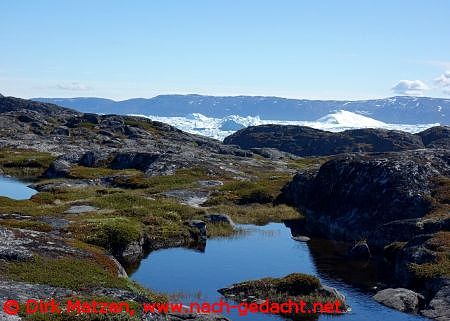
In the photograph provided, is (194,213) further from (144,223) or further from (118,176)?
(118,176)

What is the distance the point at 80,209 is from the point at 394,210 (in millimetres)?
34887

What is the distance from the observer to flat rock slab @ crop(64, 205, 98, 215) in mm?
57875

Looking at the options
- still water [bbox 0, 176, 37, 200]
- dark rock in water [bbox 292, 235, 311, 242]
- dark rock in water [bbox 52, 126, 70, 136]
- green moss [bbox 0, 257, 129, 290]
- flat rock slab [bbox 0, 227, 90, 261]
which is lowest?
still water [bbox 0, 176, 37, 200]

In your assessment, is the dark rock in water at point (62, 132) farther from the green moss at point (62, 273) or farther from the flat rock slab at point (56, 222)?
the green moss at point (62, 273)

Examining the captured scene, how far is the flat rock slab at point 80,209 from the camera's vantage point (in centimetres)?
5788

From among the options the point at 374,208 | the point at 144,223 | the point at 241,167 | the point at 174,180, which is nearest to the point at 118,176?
the point at 174,180

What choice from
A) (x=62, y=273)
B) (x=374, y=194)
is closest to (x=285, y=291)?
(x=62, y=273)

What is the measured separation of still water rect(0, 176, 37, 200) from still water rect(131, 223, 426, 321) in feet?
117

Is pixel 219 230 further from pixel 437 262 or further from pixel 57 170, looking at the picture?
pixel 57 170

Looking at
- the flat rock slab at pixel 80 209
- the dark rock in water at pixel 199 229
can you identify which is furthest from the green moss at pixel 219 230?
the flat rock slab at pixel 80 209

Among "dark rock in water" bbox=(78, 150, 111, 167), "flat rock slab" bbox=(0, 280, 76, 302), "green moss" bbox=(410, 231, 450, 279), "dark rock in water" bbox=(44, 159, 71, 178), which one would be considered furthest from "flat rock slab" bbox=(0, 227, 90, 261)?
"dark rock in water" bbox=(78, 150, 111, 167)

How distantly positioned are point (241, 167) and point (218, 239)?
5878 cm

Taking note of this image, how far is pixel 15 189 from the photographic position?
83.6m

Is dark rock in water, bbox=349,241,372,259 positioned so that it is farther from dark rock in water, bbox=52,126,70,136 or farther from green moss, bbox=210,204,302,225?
dark rock in water, bbox=52,126,70,136
